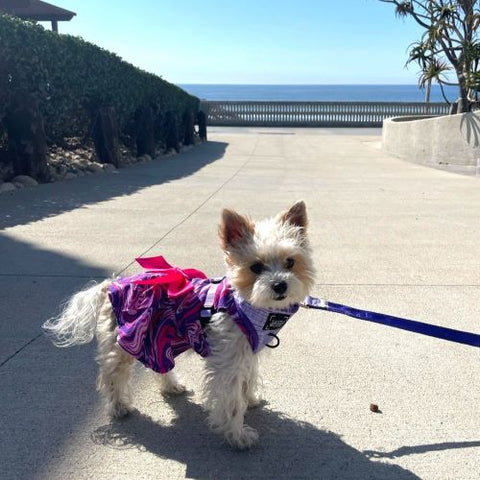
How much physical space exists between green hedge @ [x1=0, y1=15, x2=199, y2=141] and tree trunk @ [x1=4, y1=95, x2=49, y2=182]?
0.65 ft

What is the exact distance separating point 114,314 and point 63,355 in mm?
Answer: 1027

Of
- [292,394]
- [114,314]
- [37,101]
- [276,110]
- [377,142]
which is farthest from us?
[276,110]

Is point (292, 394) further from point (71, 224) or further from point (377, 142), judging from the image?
point (377, 142)

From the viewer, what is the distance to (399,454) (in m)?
2.96

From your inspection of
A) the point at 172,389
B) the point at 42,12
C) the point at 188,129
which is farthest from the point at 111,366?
the point at 42,12

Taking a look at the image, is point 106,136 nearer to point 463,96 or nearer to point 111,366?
point 463,96

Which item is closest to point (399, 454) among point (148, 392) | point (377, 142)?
point (148, 392)

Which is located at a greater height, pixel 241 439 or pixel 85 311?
pixel 85 311

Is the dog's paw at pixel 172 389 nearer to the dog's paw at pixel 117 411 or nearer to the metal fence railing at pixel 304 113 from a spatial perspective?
the dog's paw at pixel 117 411

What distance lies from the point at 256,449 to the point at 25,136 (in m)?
8.84

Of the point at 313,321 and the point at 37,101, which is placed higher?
the point at 37,101

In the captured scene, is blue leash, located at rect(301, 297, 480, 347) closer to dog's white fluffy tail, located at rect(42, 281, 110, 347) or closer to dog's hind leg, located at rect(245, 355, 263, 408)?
dog's hind leg, located at rect(245, 355, 263, 408)

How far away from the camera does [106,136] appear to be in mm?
13578

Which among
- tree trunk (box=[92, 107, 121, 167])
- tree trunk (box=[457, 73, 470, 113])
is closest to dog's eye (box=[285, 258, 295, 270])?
tree trunk (box=[92, 107, 121, 167])
